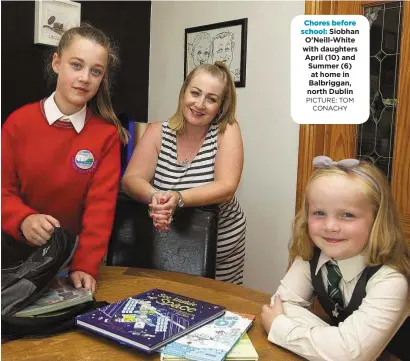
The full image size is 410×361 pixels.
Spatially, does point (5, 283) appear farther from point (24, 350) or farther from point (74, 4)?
point (74, 4)

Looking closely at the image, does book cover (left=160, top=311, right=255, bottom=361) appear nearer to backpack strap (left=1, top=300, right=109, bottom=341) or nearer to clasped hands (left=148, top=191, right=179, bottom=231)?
backpack strap (left=1, top=300, right=109, bottom=341)

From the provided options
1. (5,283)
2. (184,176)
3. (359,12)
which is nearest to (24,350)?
(5,283)

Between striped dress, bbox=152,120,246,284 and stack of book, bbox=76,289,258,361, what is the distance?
0.76 m

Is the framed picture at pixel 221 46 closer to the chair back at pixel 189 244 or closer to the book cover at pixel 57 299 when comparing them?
the chair back at pixel 189 244

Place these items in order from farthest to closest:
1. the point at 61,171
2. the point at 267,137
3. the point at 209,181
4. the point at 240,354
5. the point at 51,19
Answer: the point at 267,137, the point at 51,19, the point at 209,181, the point at 61,171, the point at 240,354

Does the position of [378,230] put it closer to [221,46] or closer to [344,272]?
[344,272]

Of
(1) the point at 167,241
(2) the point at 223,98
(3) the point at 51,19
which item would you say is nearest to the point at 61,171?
(1) the point at 167,241

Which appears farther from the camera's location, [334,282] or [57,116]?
[57,116]

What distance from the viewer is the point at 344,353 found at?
85 centimetres

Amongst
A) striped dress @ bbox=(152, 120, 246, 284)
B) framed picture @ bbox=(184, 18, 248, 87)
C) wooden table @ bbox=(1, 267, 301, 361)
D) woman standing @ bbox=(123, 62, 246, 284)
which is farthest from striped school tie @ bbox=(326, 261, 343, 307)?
framed picture @ bbox=(184, 18, 248, 87)

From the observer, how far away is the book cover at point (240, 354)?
2.61 feet

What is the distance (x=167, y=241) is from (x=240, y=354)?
0.73 metres

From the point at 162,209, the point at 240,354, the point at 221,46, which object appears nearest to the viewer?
the point at 240,354

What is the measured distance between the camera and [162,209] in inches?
57.6
